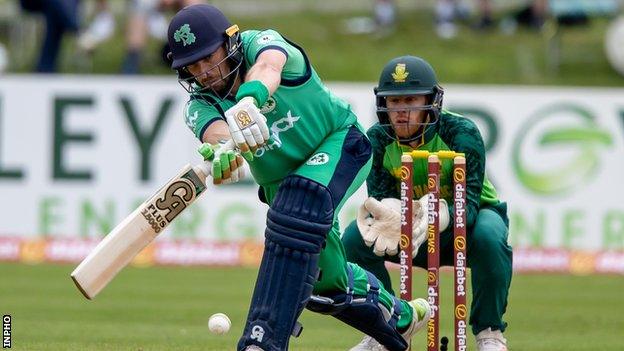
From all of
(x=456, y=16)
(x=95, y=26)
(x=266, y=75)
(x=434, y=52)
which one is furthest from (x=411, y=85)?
(x=456, y=16)

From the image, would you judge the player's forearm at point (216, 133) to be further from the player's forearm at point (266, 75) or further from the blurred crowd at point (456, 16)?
the blurred crowd at point (456, 16)

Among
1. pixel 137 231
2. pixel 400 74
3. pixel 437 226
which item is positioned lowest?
pixel 137 231

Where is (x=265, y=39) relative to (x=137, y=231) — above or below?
above

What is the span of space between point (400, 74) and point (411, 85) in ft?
0.26

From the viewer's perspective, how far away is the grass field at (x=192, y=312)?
7.58 m

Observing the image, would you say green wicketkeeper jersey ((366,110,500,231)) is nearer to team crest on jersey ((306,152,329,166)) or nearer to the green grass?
team crest on jersey ((306,152,329,166))

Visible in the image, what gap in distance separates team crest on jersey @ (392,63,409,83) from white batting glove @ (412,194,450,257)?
581mm

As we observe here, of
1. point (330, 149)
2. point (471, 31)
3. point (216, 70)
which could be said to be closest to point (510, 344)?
point (330, 149)

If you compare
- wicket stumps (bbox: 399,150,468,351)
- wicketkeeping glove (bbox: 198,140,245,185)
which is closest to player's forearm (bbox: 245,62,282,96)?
wicketkeeping glove (bbox: 198,140,245,185)

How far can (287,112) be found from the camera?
19.5 ft

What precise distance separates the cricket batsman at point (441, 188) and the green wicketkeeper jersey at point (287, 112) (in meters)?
0.61

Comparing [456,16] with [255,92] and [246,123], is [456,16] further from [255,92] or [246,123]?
[246,123]

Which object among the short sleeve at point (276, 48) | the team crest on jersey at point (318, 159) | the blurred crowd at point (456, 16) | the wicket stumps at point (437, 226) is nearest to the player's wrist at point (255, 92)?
the short sleeve at point (276, 48)

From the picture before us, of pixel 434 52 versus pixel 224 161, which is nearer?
pixel 224 161
